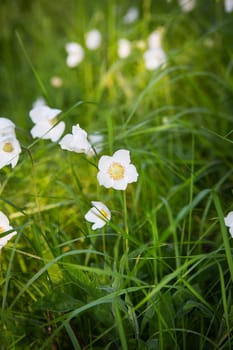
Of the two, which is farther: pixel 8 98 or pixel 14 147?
pixel 8 98

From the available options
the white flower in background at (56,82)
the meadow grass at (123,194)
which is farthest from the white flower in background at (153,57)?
→ the white flower in background at (56,82)

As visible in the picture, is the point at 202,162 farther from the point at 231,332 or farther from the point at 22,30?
the point at 22,30

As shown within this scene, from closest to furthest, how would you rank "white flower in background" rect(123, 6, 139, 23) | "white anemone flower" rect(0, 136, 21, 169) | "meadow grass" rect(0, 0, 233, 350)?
"meadow grass" rect(0, 0, 233, 350), "white anemone flower" rect(0, 136, 21, 169), "white flower in background" rect(123, 6, 139, 23)

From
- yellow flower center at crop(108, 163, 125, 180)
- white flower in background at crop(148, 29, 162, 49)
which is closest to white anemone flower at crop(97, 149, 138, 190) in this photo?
yellow flower center at crop(108, 163, 125, 180)

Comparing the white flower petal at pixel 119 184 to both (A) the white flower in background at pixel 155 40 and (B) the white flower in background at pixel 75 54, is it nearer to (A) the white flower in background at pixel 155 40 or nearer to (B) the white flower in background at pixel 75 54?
(A) the white flower in background at pixel 155 40

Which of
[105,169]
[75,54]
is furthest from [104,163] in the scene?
[75,54]

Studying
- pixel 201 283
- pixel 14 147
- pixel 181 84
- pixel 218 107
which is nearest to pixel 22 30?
pixel 181 84

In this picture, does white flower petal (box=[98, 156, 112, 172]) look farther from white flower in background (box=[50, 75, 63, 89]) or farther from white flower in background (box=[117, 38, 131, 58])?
white flower in background (box=[50, 75, 63, 89])
